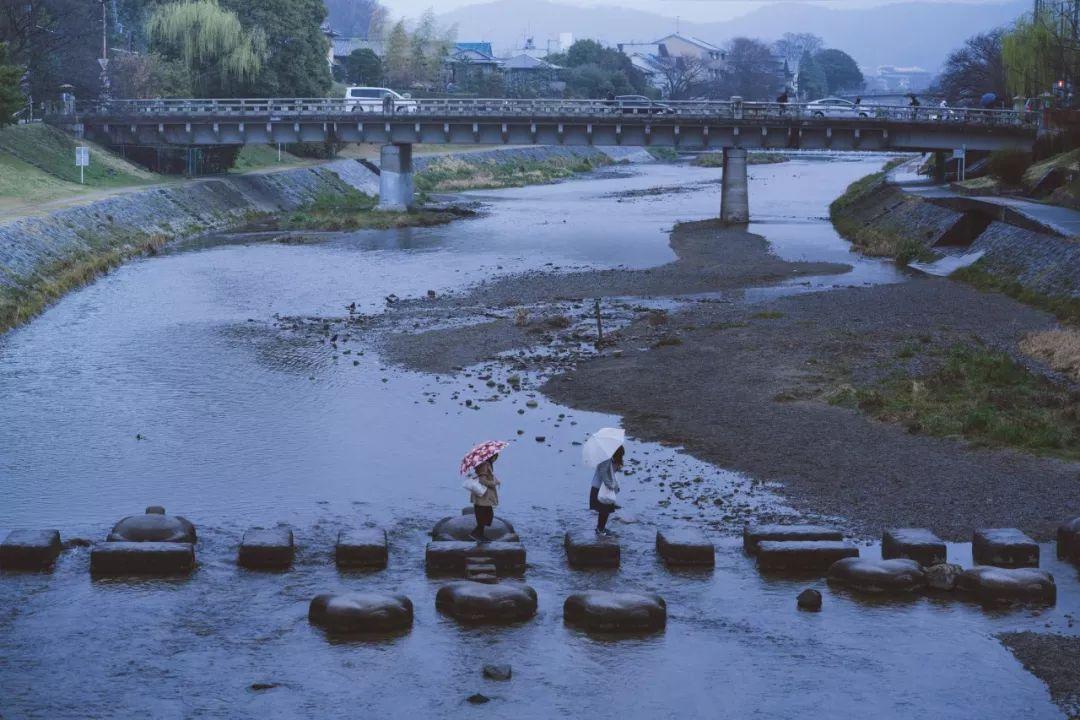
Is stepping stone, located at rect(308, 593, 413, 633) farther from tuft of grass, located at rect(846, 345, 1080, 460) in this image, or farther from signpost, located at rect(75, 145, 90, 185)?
signpost, located at rect(75, 145, 90, 185)

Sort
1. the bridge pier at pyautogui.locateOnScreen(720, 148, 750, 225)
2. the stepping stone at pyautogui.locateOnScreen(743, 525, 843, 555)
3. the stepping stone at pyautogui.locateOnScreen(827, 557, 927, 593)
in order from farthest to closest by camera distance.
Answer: the bridge pier at pyautogui.locateOnScreen(720, 148, 750, 225) < the stepping stone at pyautogui.locateOnScreen(743, 525, 843, 555) < the stepping stone at pyautogui.locateOnScreen(827, 557, 927, 593)

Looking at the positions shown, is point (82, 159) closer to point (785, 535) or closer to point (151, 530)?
point (151, 530)

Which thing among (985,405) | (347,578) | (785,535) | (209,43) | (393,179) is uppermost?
(209,43)

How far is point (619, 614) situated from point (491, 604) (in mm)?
1571

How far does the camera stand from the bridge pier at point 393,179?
74250 millimetres

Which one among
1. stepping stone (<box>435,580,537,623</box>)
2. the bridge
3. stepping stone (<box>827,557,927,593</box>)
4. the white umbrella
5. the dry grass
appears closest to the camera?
stepping stone (<box>435,580,537,623</box>)

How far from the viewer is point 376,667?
15.5m

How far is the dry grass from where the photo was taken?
30.6m

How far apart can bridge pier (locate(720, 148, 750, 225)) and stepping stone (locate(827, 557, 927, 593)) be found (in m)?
52.8

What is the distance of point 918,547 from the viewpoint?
18250 mm

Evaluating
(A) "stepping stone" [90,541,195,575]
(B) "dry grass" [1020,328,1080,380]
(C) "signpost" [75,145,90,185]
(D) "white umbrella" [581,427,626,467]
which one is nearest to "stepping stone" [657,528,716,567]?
(D) "white umbrella" [581,427,626,467]

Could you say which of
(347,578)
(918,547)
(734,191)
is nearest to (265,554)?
(347,578)

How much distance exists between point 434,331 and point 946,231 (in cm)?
2546

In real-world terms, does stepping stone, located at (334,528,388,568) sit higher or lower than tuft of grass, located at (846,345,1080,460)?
lower
